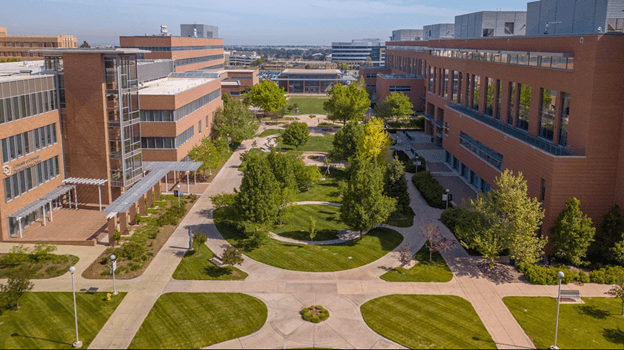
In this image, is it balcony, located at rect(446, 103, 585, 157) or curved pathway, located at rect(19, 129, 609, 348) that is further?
balcony, located at rect(446, 103, 585, 157)

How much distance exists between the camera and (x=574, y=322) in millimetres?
28812

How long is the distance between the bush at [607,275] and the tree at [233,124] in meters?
53.6

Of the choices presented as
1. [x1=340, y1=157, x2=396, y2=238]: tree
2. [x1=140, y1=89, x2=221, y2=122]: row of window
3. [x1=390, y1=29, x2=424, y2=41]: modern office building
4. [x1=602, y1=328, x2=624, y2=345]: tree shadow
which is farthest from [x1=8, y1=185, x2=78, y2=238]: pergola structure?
[x1=390, y1=29, x2=424, y2=41]: modern office building

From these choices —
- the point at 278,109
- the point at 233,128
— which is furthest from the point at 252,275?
the point at 278,109

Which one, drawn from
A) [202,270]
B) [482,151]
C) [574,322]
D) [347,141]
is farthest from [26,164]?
[482,151]

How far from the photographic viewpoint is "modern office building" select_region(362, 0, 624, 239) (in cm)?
3588

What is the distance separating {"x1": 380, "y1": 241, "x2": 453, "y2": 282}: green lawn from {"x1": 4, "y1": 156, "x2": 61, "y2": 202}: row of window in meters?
29.5

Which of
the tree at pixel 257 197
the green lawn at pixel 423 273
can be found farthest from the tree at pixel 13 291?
the green lawn at pixel 423 273

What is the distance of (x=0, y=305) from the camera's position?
93.7ft

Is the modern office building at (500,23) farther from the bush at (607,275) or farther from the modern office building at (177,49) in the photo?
the modern office building at (177,49)

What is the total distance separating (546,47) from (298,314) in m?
31.2

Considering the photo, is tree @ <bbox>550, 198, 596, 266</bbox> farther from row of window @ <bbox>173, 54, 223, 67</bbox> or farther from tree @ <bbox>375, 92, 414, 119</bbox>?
row of window @ <bbox>173, 54, 223, 67</bbox>

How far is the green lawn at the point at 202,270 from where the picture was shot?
113 feet

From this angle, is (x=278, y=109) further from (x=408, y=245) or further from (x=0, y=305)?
(x=0, y=305)
